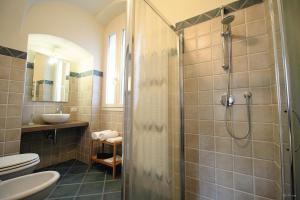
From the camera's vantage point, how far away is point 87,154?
2564mm

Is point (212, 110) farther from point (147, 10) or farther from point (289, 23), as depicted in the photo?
point (147, 10)

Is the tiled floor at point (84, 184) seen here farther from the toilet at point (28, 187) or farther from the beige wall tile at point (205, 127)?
the beige wall tile at point (205, 127)

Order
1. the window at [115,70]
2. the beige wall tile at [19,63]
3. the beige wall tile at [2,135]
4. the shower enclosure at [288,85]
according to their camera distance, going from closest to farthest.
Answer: the shower enclosure at [288,85] → the beige wall tile at [2,135] → the beige wall tile at [19,63] → the window at [115,70]

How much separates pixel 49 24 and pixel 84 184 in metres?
2.28

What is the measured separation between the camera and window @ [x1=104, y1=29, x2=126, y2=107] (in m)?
2.52

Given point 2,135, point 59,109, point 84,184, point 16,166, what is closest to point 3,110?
point 2,135

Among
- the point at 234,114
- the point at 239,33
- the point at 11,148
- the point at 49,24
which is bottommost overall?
the point at 11,148

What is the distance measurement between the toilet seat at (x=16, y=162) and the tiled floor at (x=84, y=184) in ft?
1.61

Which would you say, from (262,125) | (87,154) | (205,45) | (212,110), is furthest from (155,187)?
(87,154)

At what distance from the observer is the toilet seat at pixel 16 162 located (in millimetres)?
1275

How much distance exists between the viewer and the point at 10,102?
163 cm

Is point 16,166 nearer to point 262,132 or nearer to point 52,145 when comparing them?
point 52,145

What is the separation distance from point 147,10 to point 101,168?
236 centimetres

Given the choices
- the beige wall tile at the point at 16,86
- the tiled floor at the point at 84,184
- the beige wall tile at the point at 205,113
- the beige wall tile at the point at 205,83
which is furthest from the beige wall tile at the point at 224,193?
the beige wall tile at the point at 16,86
